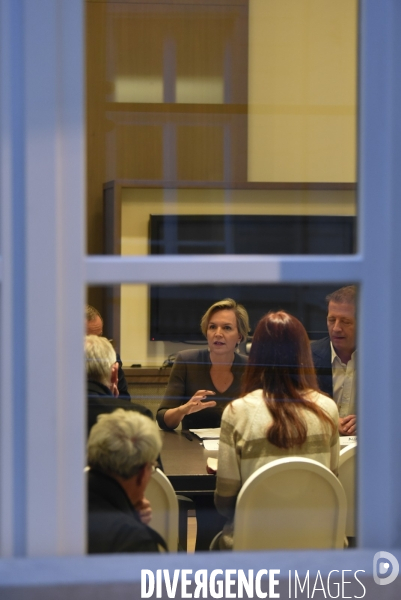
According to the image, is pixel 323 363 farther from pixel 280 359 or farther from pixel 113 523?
pixel 113 523

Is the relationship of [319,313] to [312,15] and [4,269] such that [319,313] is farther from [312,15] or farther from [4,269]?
[312,15]

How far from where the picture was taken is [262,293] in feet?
7.62

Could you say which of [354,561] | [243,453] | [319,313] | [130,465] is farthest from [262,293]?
[354,561]

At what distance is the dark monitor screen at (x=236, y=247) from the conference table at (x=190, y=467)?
47cm

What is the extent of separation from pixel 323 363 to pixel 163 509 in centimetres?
73

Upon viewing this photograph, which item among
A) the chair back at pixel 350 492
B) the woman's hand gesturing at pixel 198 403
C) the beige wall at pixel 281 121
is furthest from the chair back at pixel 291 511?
the beige wall at pixel 281 121

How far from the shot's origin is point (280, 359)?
6.33 feet

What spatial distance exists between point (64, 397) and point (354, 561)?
1.59 feet

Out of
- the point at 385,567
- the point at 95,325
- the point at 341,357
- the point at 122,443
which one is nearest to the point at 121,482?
the point at 122,443

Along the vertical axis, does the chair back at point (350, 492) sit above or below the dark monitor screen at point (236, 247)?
below

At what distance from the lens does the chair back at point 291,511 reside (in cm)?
122

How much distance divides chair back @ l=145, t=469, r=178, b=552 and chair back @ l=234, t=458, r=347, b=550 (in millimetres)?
115

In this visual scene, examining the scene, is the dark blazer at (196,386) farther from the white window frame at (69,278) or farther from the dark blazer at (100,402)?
the white window frame at (69,278)

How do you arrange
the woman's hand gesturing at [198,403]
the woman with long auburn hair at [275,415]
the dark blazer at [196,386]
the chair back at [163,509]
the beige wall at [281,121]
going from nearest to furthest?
1. the chair back at [163,509]
2. the woman with long auburn hair at [275,415]
3. the dark blazer at [196,386]
4. the woman's hand gesturing at [198,403]
5. the beige wall at [281,121]
